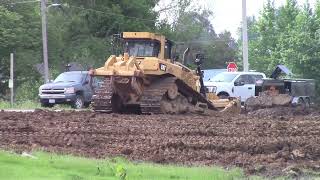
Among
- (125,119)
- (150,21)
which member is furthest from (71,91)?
(150,21)

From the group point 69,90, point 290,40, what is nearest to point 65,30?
point 290,40

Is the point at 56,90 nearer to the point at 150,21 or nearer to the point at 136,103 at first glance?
the point at 136,103

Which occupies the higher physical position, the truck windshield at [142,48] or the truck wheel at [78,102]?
the truck windshield at [142,48]

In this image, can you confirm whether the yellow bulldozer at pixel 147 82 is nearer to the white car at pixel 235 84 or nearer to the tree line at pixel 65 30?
the white car at pixel 235 84

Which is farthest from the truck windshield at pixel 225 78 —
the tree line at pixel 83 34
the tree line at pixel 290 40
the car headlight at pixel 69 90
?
the tree line at pixel 290 40

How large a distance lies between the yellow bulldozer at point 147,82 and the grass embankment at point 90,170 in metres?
13.0

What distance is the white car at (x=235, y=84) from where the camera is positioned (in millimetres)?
36531

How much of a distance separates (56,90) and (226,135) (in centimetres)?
1890

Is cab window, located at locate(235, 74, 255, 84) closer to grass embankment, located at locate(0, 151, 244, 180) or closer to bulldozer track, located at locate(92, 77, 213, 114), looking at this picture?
bulldozer track, located at locate(92, 77, 213, 114)

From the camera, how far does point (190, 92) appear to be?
2691 cm

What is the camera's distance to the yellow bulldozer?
24.5m

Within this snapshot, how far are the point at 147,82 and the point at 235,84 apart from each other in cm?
1200

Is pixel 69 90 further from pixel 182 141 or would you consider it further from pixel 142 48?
pixel 182 141

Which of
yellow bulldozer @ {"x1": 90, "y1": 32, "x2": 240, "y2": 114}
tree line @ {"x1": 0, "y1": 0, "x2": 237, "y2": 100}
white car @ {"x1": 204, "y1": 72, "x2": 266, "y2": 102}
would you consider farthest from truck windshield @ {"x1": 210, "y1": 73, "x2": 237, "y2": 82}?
tree line @ {"x1": 0, "y1": 0, "x2": 237, "y2": 100}
